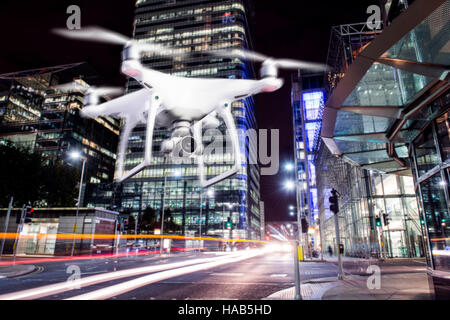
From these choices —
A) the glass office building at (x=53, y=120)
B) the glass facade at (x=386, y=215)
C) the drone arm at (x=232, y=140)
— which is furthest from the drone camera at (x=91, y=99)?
the glass office building at (x=53, y=120)

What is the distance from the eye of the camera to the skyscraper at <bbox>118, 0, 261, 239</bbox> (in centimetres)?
8939

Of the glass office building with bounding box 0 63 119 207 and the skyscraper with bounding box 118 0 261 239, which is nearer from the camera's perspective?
the skyscraper with bounding box 118 0 261 239

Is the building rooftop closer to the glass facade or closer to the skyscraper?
the glass facade

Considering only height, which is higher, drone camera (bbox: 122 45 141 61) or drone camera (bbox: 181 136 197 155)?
drone camera (bbox: 122 45 141 61)

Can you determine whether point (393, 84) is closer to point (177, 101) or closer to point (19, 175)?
point (177, 101)

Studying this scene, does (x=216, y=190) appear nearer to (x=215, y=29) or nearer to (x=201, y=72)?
(x=201, y=72)

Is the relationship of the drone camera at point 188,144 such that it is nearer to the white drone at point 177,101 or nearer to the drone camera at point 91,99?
the white drone at point 177,101

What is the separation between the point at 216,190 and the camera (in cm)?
9081

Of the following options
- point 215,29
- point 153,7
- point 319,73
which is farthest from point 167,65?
point 319,73

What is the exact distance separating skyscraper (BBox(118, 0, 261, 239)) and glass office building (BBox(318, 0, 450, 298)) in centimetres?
6748

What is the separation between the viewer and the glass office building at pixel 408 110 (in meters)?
6.61

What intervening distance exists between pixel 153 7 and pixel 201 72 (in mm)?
40817

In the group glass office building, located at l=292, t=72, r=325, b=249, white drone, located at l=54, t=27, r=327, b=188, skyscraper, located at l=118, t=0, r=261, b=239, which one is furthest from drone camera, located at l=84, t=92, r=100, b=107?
skyscraper, located at l=118, t=0, r=261, b=239

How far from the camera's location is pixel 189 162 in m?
91.2
